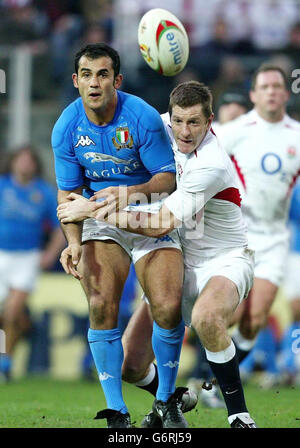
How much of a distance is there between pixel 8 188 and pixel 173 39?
5.79 metres

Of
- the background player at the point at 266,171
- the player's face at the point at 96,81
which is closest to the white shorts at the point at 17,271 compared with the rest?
the background player at the point at 266,171

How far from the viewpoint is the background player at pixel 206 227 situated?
6.05 metres

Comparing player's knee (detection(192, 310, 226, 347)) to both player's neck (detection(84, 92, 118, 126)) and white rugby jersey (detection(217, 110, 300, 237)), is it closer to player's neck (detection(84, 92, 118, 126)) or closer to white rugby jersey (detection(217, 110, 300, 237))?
player's neck (detection(84, 92, 118, 126))

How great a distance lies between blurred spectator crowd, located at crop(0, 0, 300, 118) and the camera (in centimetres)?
1458

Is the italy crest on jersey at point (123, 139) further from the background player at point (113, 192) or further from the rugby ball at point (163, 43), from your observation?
the rugby ball at point (163, 43)

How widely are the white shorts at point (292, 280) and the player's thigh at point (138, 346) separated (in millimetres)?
5045

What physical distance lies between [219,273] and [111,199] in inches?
35.7

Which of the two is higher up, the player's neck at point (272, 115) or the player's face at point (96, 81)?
the player's face at point (96, 81)

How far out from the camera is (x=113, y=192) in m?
6.18

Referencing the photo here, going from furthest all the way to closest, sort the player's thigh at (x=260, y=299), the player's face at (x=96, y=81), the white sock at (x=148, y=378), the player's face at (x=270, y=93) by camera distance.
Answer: the player's face at (x=270, y=93) → the player's thigh at (x=260, y=299) → the white sock at (x=148, y=378) → the player's face at (x=96, y=81)

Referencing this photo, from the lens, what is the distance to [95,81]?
20.2ft

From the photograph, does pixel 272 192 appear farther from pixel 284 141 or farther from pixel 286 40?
pixel 286 40

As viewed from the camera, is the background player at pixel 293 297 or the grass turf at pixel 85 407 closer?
the grass turf at pixel 85 407

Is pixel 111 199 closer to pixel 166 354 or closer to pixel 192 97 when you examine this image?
pixel 192 97
